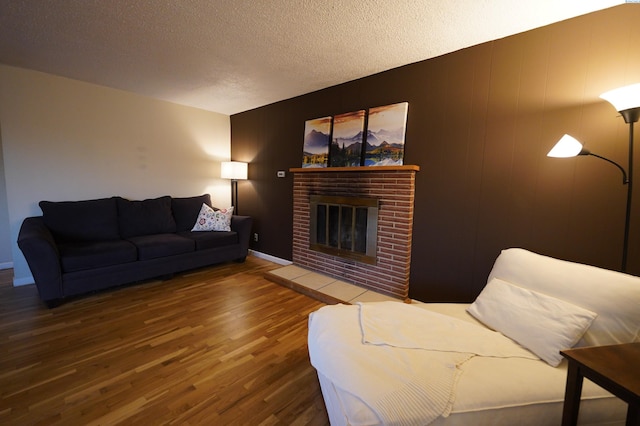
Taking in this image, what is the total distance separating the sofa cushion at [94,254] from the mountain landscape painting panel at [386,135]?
9.08 ft

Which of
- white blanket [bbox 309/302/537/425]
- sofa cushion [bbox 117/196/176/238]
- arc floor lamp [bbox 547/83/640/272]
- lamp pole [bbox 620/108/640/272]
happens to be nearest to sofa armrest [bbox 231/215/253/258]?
sofa cushion [bbox 117/196/176/238]

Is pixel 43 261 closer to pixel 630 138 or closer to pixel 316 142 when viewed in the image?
pixel 316 142

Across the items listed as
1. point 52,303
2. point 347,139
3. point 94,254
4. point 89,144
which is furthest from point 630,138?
point 89,144

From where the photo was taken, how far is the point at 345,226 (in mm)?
3000

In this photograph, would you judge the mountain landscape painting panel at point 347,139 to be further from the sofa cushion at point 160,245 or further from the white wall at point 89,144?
the white wall at point 89,144

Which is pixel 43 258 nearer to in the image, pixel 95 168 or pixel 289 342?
pixel 95 168

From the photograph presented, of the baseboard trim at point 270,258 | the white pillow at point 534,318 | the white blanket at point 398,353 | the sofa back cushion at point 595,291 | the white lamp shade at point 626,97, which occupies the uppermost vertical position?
the white lamp shade at point 626,97

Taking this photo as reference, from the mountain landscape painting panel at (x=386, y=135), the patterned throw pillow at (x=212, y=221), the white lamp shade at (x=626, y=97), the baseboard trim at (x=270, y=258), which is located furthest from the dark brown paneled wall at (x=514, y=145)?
the patterned throw pillow at (x=212, y=221)

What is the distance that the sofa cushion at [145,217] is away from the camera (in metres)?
3.29

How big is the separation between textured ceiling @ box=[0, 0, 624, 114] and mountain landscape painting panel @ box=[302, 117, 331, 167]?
1.66 ft

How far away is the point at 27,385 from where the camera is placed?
150 cm

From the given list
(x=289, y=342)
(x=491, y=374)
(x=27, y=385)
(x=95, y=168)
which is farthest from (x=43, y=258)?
(x=491, y=374)

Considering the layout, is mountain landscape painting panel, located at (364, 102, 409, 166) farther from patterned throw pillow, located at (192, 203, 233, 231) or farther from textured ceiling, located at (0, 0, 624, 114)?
patterned throw pillow, located at (192, 203, 233, 231)

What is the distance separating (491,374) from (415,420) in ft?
1.41
